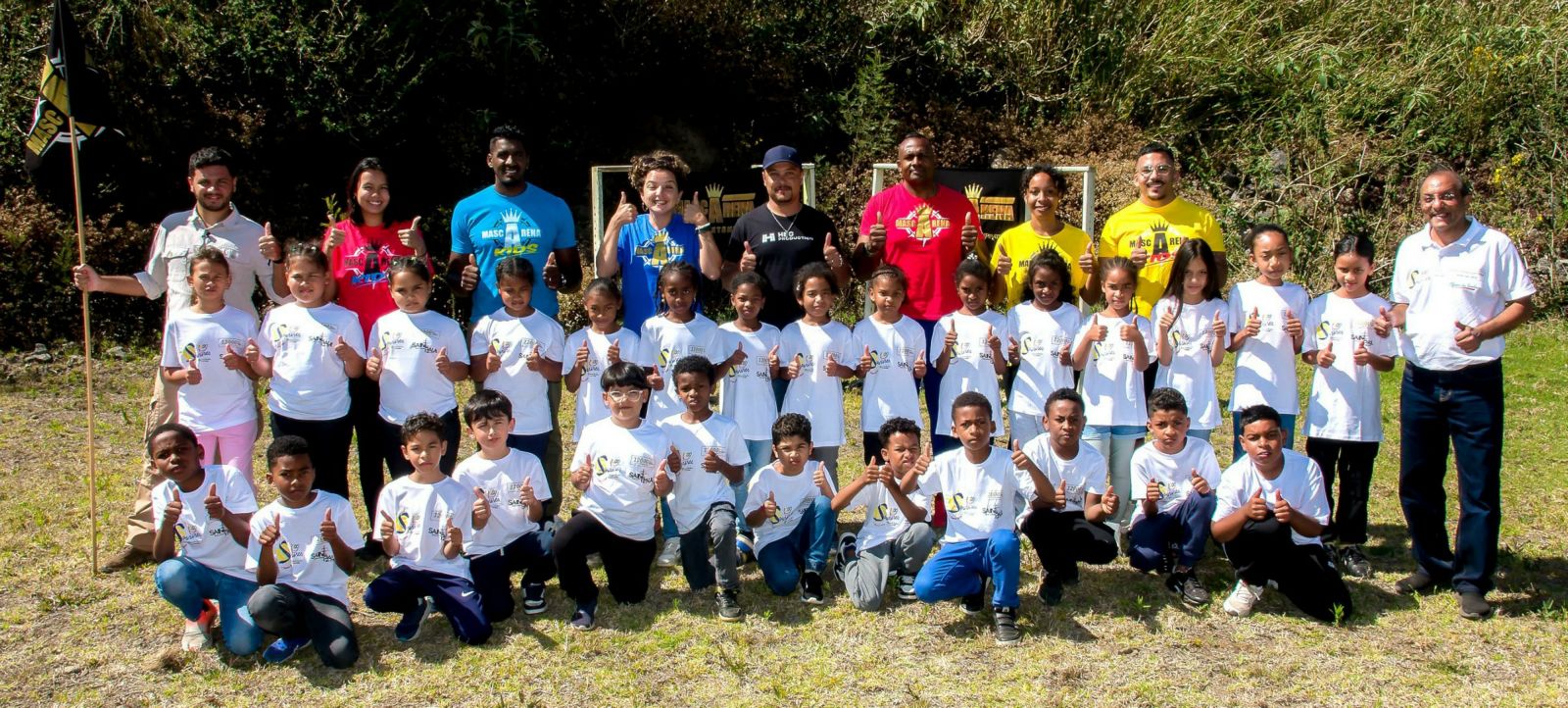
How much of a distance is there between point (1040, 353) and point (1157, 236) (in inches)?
35.6

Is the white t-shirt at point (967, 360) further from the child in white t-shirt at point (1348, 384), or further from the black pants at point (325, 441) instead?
the black pants at point (325, 441)

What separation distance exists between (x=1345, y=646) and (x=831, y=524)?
7.09ft

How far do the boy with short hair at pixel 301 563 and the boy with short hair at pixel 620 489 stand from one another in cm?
89

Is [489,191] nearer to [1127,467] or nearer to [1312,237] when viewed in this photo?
[1127,467]

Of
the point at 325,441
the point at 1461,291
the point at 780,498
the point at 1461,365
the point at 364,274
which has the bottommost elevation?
the point at 780,498

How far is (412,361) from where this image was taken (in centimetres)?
530

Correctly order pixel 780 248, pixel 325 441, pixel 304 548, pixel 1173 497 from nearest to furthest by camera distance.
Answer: pixel 304 548 → pixel 1173 497 → pixel 325 441 → pixel 780 248

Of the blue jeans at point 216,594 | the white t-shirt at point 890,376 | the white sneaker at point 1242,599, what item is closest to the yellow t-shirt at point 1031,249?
the white t-shirt at point 890,376

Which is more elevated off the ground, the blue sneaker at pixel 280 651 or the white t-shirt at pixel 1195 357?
the white t-shirt at pixel 1195 357

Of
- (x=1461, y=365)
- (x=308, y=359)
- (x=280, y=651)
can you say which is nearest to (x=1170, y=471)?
(x=1461, y=365)

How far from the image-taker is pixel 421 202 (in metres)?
12.6

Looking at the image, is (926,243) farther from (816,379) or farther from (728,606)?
(728,606)

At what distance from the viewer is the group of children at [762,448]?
15.5 feet

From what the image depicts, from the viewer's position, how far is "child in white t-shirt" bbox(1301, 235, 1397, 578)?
5410 millimetres
